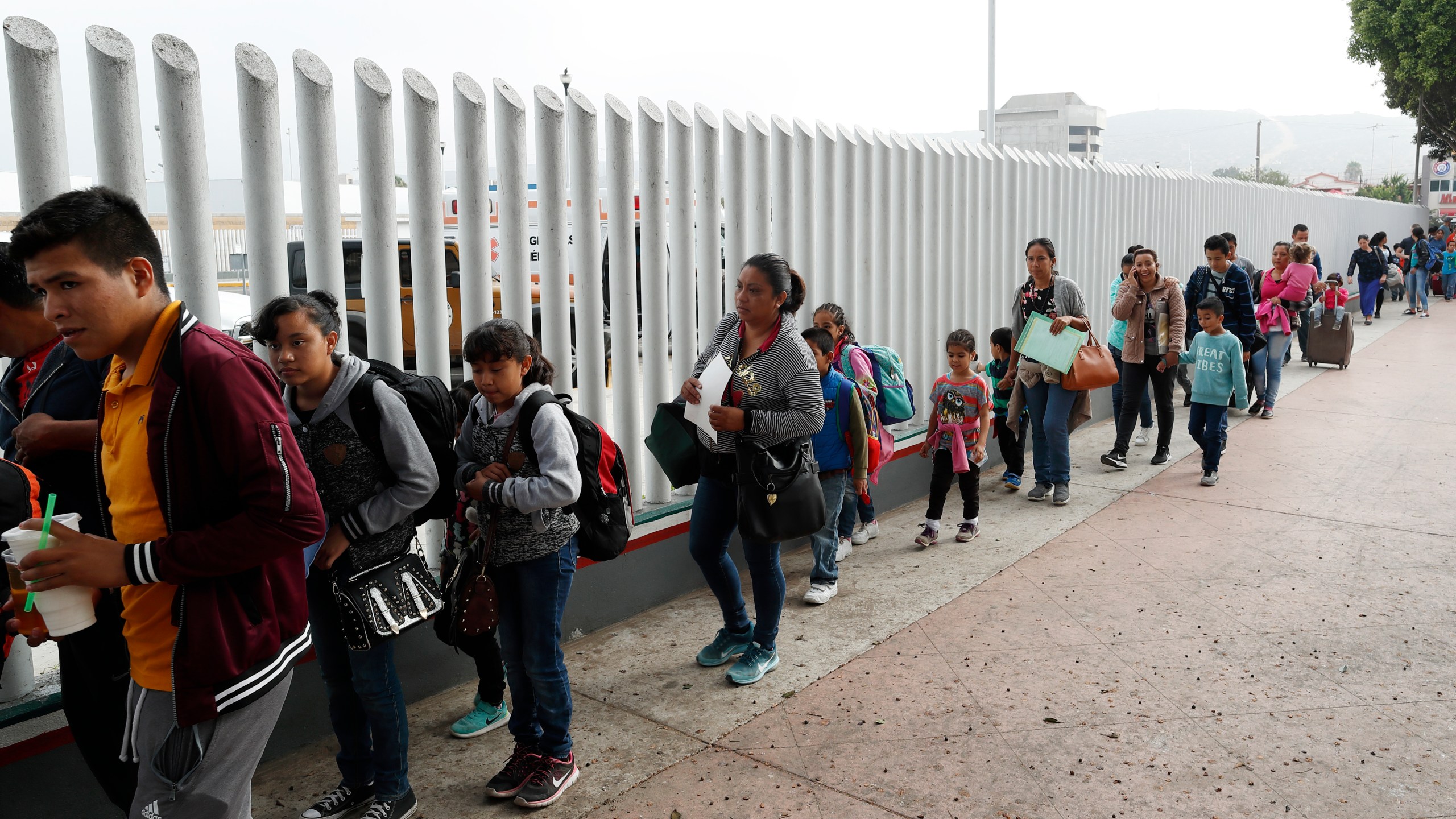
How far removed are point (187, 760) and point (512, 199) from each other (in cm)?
293

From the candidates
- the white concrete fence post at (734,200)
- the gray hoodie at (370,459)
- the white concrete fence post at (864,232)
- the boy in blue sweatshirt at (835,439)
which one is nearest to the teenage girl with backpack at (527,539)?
the gray hoodie at (370,459)

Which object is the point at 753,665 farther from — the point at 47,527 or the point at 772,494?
the point at 47,527

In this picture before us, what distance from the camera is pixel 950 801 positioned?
11.2 ft

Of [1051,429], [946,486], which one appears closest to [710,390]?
[946,486]

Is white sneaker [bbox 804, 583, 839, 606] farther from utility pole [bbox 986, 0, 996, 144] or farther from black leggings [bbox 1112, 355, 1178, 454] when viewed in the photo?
utility pole [bbox 986, 0, 996, 144]

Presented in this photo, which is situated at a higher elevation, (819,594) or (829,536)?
(829,536)

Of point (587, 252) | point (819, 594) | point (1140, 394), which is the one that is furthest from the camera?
point (1140, 394)

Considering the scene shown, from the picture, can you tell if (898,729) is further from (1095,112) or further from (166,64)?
(1095,112)

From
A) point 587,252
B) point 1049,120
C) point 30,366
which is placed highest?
point 1049,120

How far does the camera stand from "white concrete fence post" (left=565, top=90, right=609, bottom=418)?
476 centimetres

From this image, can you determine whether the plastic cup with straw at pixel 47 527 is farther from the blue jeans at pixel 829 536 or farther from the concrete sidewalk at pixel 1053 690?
the blue jeans at pixel 829 536

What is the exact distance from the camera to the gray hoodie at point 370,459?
3.11m

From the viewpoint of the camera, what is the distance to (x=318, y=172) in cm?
388

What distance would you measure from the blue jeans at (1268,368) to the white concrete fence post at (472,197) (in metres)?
8.53
